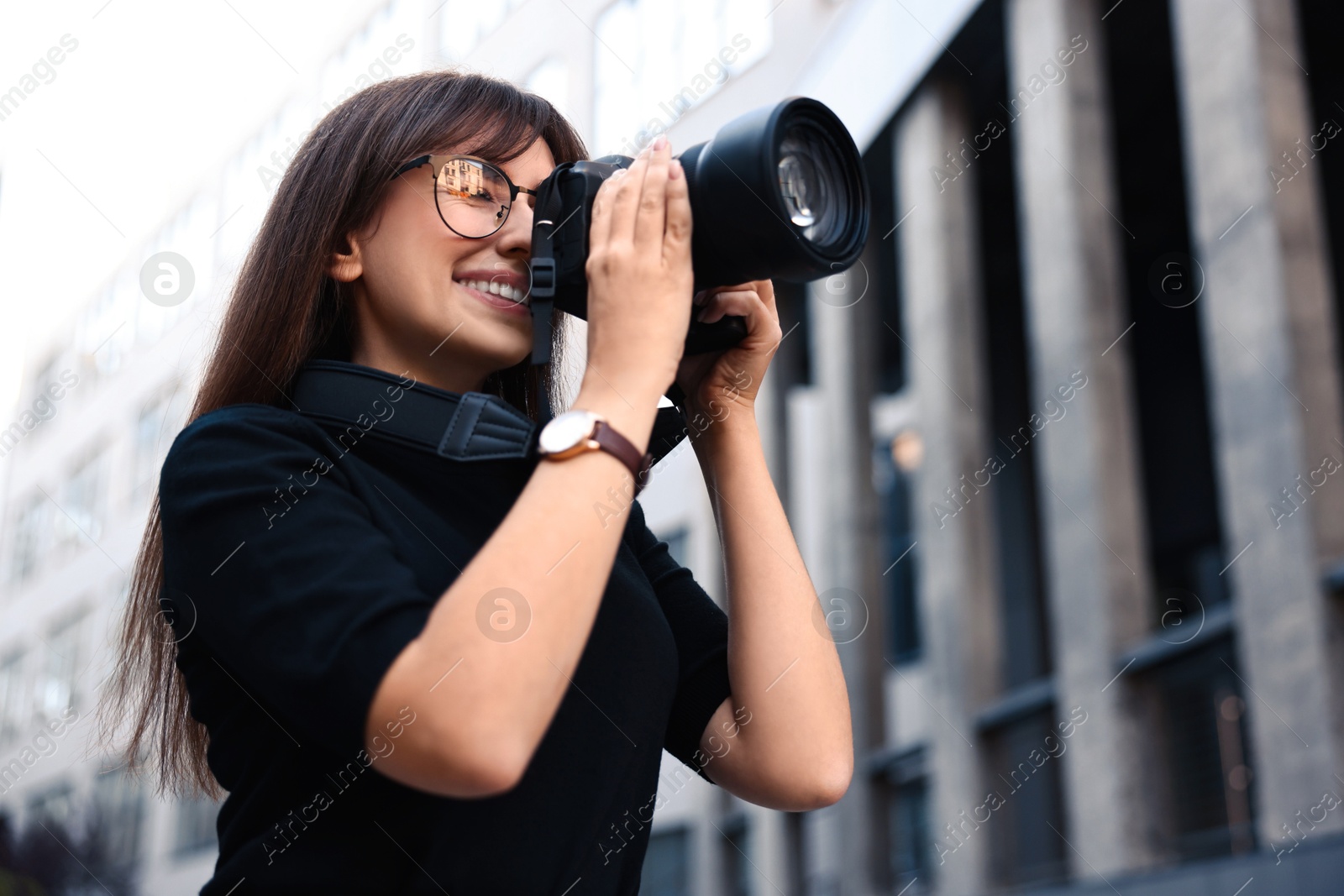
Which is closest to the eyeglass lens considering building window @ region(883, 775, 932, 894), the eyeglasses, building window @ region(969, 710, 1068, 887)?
the eyeglasses

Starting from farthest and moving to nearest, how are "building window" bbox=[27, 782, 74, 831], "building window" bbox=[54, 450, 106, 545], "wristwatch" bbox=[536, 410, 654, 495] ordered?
"building window" bbox=[54, 450, 106, 545]
"building window" bbox=[27, 782, 74, 831]
"wristwatch" bbox=[536, 410, 654, 495]

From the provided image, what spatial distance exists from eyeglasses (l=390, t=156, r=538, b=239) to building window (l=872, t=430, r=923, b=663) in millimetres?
12320

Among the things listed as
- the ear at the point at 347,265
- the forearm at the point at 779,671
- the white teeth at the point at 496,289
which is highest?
the ear at the point at 347,265

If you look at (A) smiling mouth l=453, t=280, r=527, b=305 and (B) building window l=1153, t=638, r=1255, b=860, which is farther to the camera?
(B) building window l=1153, t=638, r=1255, b=860

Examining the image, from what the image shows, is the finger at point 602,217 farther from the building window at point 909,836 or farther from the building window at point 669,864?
the building window at point 669,864

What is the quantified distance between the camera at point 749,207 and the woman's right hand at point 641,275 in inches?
1.2

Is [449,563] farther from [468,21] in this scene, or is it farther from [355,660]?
[468,21]

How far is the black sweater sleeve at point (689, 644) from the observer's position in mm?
1572

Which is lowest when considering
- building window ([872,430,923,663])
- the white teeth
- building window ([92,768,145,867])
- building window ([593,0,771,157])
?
building window ([872,430,923,663])

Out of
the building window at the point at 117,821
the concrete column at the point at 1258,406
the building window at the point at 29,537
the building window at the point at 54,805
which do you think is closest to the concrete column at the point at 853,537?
the concrete column at the point at 1258,406

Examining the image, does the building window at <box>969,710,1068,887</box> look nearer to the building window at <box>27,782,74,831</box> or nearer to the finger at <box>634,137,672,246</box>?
the finger at <box>634,137,672,246</box>

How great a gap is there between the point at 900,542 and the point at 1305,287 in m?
9.23

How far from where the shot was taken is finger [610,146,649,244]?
4.38 feet

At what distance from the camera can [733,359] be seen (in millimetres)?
1605
